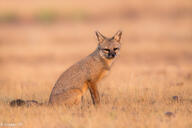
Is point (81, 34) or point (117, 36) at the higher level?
point (81, 34)

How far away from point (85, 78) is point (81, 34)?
645 inches

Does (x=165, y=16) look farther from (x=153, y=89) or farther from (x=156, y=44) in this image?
(x=153, y=89)

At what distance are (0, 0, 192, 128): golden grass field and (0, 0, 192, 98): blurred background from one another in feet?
0.14

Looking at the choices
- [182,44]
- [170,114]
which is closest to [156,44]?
[182,44]

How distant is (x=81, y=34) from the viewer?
24609mm

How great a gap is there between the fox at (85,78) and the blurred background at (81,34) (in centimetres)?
204

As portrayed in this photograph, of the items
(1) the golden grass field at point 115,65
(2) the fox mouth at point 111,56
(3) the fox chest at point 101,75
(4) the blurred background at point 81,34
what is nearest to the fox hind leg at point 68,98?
(1) the golden grass field at point 115,65

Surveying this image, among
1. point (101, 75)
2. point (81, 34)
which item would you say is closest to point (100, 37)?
point (101, 75)

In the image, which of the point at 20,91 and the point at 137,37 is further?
the point at 137,37

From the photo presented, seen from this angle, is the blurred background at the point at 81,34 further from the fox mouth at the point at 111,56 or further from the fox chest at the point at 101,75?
the fox mouth at the point at 111,56

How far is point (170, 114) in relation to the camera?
716cm

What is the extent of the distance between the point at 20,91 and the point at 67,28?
1683 cm

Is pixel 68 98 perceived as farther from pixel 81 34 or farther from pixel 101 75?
pixel 81 34

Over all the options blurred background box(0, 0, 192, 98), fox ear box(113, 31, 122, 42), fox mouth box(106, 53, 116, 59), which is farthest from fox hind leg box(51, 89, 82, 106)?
Answer: blurred background box(0, 0, 192, 98)
